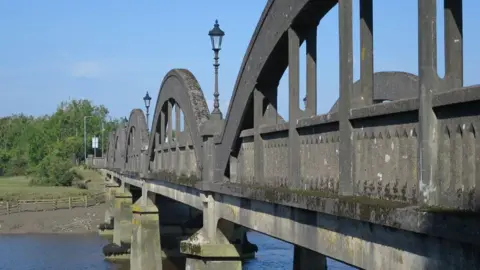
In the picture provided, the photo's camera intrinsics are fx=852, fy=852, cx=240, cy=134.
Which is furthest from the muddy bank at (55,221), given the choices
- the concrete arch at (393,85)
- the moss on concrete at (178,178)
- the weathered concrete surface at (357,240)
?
the concrete arch at (393,85)

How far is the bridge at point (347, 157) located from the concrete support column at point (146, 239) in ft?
40.3

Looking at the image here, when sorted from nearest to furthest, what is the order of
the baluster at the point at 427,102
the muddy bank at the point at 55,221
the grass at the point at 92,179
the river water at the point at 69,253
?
the baluster at the point at 427,102 → the river water at the point at 69,253 → the muddy bank at the point at 55,221 → the grass at the point at 92,179

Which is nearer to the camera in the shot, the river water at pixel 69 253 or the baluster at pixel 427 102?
the baluster at pixel 427 102

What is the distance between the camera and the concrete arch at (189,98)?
18672 millimetres

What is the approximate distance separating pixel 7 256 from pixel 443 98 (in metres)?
43.5

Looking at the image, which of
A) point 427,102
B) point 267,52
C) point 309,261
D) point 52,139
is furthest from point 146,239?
point 52,139

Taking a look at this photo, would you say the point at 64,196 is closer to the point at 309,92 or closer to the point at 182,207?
the point at 182,207

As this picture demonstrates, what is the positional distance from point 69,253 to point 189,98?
96.2 ft

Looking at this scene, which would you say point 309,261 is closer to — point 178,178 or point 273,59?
point 178,178

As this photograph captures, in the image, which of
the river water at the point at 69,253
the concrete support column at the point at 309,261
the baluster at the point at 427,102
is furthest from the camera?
the river water at the point at 69,253

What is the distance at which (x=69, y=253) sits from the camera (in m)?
47.7

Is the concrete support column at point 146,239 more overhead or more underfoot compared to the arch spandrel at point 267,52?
more underfoot

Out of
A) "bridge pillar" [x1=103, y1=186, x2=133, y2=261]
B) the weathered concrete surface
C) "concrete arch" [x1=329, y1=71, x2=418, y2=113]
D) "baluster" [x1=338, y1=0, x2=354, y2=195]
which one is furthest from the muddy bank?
"baluster" [x1=338, y1=0, x2=354, y2=195]

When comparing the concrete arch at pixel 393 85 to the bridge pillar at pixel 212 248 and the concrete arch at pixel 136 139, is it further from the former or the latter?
the concrete arch at pixel 136 139
